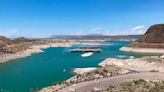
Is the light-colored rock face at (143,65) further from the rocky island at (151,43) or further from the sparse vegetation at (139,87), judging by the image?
the rocky island at (151,43)

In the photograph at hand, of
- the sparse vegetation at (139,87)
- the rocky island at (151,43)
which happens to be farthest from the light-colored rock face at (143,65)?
the rocky island at (151,43)

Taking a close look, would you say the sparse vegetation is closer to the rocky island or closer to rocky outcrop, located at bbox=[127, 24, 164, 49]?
the rocky island

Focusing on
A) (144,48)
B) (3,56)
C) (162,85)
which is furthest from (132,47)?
(162,85)

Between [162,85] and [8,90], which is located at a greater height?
[162,85]

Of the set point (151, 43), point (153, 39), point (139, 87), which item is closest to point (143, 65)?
point (139, 87)

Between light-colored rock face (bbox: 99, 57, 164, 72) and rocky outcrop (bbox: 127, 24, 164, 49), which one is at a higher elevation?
rocky outcrop (bbox: 127, 24, 164, 49)

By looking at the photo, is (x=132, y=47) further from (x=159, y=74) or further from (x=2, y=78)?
(x=159, y=74)

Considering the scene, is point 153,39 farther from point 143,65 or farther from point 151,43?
point 143,65

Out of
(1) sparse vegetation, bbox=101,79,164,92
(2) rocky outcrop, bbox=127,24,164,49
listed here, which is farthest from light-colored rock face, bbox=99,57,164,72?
(2) rocky outcrop, bbox=127,24,164,49
